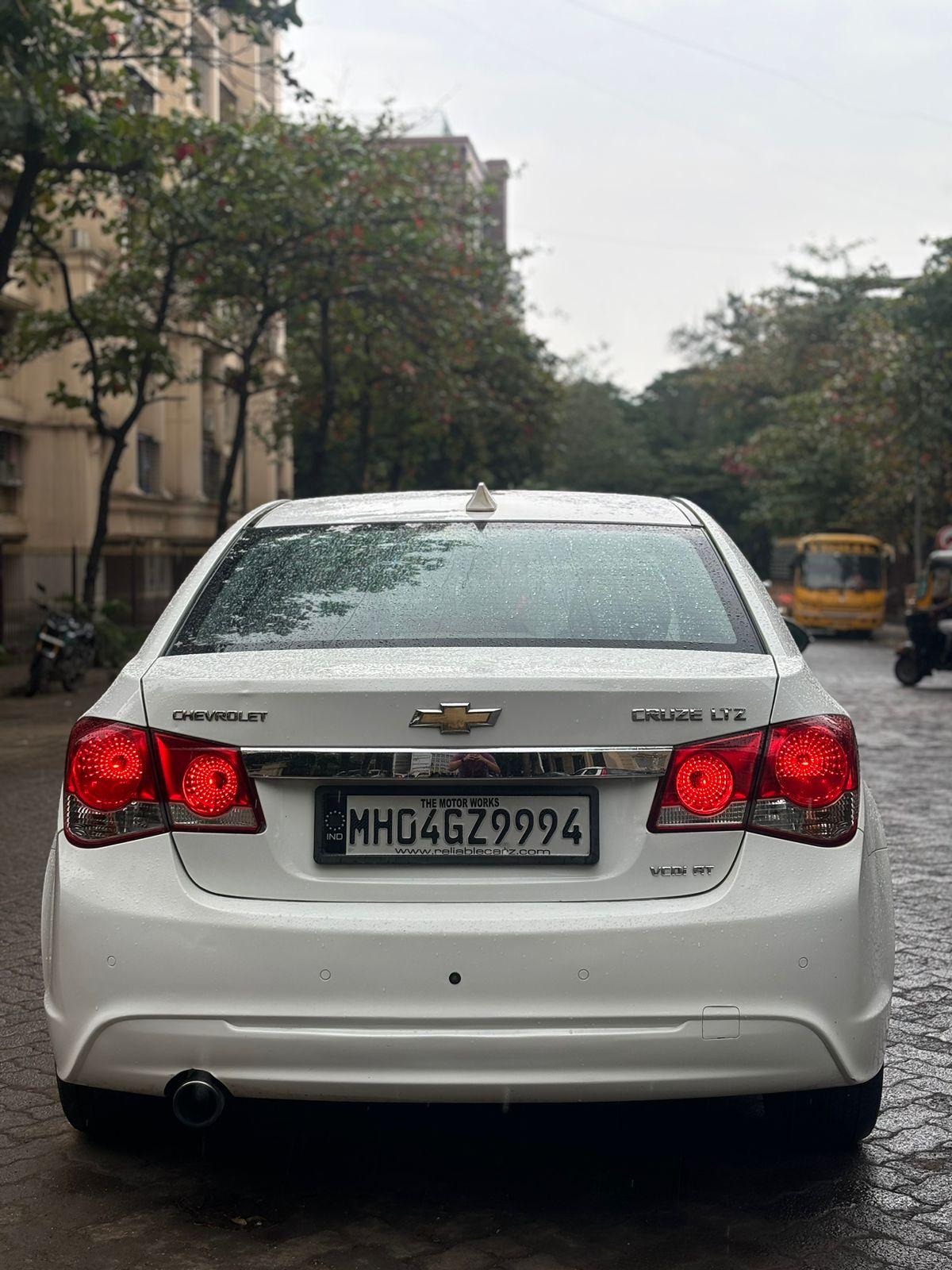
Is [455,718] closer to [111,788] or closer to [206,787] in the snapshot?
[206,787]

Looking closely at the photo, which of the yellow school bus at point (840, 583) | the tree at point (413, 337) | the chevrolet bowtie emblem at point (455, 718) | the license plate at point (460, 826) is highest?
the tree at point (413, 337)

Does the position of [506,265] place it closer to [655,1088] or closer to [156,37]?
[156,37]

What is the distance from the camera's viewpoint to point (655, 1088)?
11.0 feet

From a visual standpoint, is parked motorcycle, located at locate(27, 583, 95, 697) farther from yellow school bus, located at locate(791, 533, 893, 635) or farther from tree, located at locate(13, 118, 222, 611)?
yellow school bus, located at locate(791, 533, 893, 635)

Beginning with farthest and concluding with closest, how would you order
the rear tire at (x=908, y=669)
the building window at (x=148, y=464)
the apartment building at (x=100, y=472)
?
1. the building window at (x=148, y=464)
2. the apartment building at (x=100, y=472)
3. the rear tire at (x=908, y=669)

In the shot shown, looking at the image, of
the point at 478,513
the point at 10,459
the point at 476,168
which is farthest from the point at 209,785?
the point at 476,168

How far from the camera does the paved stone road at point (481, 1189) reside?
11.1 feet

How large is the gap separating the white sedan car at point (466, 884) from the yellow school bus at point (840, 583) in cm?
4084

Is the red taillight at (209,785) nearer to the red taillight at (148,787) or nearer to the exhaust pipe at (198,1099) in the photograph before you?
the red taillight at (148,787)

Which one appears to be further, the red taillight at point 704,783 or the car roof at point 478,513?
the car roof at point 478,513

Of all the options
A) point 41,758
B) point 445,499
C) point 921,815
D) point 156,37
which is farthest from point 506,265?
point 445,499

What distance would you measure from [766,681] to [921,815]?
6704mm

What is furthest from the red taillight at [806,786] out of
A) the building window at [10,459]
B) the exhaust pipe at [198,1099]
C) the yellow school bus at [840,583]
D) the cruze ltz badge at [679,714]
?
the yellow school bus at [840,583]

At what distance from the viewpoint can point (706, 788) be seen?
3391 mm
